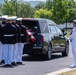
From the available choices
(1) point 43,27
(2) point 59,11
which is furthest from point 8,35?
(2) point 59,11

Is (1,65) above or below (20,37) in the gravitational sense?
below

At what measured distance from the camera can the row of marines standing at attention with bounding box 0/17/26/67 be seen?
46.5 feet

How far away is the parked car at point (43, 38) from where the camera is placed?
1659cm

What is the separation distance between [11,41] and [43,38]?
2721mm

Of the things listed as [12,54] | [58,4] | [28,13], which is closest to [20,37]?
[12,54]

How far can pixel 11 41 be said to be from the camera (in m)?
14.2

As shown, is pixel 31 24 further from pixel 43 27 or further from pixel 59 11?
pixel 59 11

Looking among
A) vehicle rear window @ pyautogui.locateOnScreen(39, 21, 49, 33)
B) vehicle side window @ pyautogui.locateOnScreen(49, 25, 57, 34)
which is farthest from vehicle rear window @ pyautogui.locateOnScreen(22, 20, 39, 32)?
vehicle side window @ pyautogui.locateOnScreen(49, 25, 57, 34)

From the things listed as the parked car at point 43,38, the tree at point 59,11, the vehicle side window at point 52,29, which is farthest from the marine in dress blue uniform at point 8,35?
the tree at point 59,11

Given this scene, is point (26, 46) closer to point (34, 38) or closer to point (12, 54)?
point (34, 38)

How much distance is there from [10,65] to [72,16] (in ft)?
271

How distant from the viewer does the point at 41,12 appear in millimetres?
95312

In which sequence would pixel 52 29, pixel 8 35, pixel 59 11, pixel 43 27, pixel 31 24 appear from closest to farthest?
pixel 8 35, pixel 43 27, pixel 31 24, pixel 52 29, pixel 59 11

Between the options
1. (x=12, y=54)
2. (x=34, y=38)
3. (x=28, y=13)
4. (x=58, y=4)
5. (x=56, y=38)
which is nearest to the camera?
(x=12, y=54)
